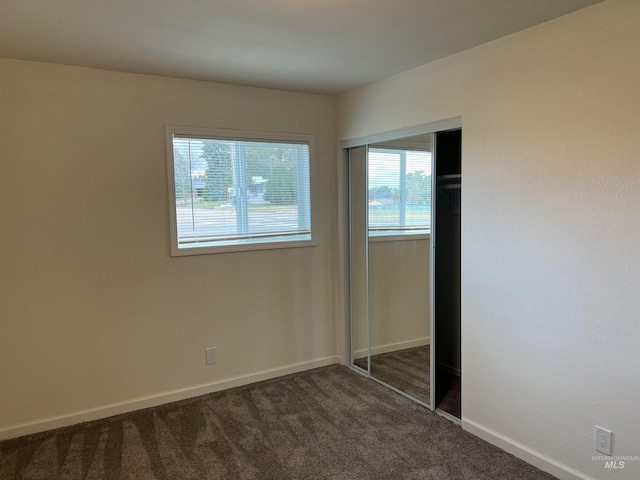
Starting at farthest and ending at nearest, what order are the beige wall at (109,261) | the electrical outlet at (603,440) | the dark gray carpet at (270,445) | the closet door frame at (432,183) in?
the closet door frame at (432,183), the beige wall at (109,261), the dark gray carpet at (270,445), the electrical outlet at (603,440)

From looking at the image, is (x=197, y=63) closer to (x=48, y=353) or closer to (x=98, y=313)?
(x=98, y=313)

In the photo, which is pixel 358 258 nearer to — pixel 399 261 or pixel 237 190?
pixel 399 261

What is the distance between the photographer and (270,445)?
8.74ft

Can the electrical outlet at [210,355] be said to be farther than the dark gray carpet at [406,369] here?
Yes

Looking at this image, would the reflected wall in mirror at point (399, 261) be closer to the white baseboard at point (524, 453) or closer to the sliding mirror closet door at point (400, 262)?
the sliding mirror closet door at point (400, 262)

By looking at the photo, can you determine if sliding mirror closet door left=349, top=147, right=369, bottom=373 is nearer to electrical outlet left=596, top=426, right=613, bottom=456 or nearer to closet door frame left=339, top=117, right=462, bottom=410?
closet door frame left=339, top=117, right=462, bottom=410

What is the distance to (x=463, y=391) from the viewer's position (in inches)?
111

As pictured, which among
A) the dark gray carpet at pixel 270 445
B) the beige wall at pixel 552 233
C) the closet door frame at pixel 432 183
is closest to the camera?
the beige wall at pixel 552 233

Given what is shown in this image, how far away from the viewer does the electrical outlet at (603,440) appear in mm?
2066

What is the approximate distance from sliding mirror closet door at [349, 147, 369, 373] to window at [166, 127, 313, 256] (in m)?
0.39

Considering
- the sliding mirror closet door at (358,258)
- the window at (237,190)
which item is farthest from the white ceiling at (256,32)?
the sliding mirror closet door at (358,258)

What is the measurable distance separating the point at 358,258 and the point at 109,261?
199 centimetres

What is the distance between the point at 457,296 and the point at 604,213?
5.77ft

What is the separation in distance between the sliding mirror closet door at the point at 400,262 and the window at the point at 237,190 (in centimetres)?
62
